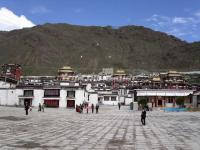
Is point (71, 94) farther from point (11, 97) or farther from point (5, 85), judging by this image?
point (5, 85)

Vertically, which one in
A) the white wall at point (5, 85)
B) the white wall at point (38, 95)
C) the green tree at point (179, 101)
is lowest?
the green tree at point (179, 101)

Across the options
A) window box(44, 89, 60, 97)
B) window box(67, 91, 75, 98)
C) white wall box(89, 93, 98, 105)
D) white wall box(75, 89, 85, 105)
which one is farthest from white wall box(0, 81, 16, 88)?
white wall box(89, 93, 98, 105)

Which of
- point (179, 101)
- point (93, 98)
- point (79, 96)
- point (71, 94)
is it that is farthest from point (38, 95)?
point (179, 101)

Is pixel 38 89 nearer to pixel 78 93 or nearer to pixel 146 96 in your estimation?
pixel 78 93

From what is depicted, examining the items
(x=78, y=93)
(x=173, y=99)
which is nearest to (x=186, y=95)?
(x=173, y=99)

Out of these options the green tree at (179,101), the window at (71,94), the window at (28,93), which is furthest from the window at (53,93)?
the green tree at (179,101)

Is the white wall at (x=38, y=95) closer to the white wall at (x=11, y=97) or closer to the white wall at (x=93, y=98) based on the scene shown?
the white wall at (x=11, y=97)

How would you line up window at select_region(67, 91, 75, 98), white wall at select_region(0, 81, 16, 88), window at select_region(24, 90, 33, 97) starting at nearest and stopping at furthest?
window at select_region(67, 91, 75, 98) → window at select_region(24, 90, 33, 97) → white wall at select_region(0, 81, 16, 88)

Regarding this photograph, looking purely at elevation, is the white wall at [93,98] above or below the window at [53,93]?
below

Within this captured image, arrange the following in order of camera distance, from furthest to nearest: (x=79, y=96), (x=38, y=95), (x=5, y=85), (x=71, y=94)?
(x=5, y=85), (x=38, y=95), (x=71, y=94), (x=79, y=96)

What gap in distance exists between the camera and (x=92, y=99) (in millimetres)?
80812

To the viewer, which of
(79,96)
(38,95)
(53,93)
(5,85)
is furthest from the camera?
(5,85)

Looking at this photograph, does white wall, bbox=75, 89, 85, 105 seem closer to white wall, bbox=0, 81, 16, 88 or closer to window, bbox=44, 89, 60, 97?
window, bbox=44, 89, 60, 97

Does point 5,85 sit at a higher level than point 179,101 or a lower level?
higher
